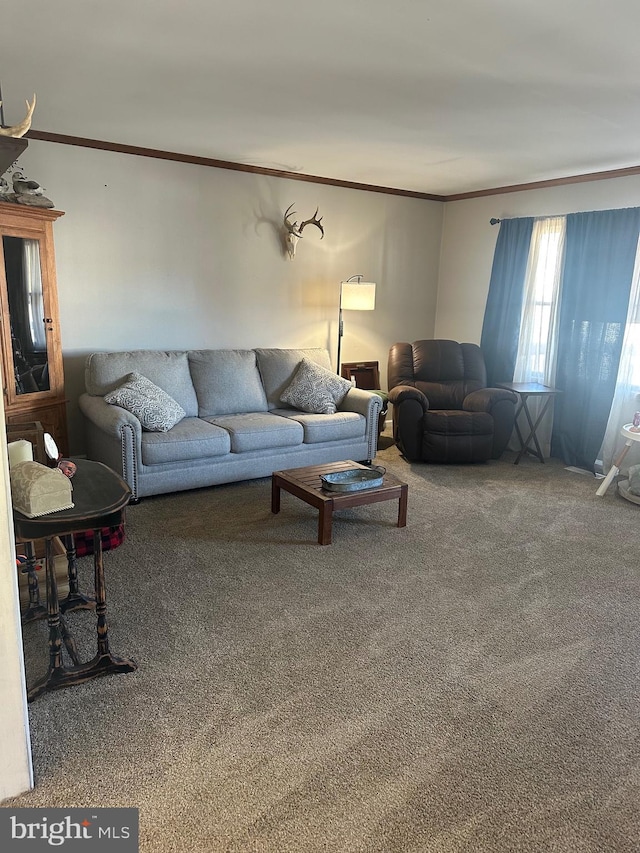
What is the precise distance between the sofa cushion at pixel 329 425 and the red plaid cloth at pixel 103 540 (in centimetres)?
164

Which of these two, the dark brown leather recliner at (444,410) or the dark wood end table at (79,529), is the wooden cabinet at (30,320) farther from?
the dark brown leather recliner at (444,410)

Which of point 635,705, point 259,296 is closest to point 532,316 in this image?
point 259,296

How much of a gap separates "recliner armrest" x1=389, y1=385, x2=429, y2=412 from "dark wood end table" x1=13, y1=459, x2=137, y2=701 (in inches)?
122

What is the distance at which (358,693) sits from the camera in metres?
2.22

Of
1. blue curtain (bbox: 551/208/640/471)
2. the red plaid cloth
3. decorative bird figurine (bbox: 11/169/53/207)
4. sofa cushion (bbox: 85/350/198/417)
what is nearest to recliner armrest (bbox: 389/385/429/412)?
blue curtain (bbox: 551/208/640/471)

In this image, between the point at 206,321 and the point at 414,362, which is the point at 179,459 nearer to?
the point at 206,321

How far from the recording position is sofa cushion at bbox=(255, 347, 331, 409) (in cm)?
511

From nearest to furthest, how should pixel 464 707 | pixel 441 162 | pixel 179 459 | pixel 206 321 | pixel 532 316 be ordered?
1. pixel 464 707
2. pixel 179 459
3. pixel 441 162
4. pixel 206 321
5. pixel 532 316

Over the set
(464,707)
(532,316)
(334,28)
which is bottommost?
(464,707)

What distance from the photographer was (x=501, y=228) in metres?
5.68

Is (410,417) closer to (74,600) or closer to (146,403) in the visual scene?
(146,403)

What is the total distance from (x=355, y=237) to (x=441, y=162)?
1339 millimetres

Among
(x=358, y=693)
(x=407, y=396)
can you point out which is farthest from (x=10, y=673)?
(x=407, y=396)

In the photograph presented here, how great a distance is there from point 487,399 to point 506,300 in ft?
3.74
